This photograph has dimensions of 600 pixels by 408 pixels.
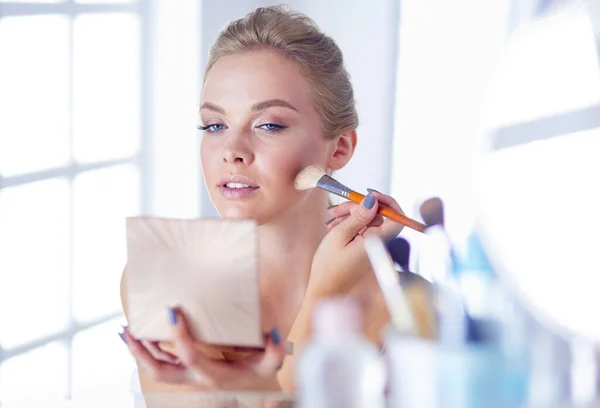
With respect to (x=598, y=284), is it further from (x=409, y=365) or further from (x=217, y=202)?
(x=409, y=365)

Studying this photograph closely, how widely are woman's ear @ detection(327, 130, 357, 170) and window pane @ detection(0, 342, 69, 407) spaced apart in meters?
0.74

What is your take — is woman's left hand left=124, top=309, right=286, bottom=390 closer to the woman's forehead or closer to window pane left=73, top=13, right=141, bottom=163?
the woman's forehead

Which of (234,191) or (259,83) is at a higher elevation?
(259,83)

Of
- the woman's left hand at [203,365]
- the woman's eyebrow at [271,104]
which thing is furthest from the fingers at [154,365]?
the woman's eyebrow at [271,104]

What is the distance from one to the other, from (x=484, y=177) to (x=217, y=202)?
0.50 meters

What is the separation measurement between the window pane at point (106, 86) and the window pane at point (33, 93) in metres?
0.03

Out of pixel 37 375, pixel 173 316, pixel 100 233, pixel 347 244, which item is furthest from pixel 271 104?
pixel 37 375

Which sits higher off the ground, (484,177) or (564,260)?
(484,177)

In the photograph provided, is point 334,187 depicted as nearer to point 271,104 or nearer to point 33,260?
point 271,104

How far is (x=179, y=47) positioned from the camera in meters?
1.54

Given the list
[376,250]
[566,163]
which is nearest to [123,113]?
[566,163]

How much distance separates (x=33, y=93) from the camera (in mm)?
1486

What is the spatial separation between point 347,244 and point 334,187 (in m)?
0.08

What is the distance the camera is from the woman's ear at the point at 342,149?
118cm
